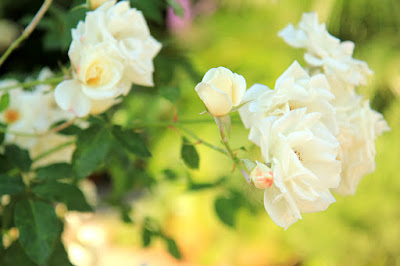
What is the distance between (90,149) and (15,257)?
12cm

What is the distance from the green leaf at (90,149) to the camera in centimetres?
38

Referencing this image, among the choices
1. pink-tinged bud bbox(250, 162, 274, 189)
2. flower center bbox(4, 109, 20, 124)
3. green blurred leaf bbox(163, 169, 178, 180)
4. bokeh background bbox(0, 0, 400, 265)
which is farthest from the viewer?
bokeh background bbox(0, 0, 400, 265)

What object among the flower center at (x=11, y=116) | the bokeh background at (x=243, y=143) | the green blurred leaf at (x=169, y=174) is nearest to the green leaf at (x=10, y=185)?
the flower center at (x=11, y=116)

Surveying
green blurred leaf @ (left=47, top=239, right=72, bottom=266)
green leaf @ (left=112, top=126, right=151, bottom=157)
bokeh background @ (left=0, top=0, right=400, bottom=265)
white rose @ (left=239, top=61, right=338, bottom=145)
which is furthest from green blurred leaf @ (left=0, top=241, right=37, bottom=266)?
bokeh background @ (left=0, top=0, right=400, bottom=265)

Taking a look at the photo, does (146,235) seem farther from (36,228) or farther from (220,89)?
(220,89)

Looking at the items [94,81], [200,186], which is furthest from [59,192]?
[200,186]

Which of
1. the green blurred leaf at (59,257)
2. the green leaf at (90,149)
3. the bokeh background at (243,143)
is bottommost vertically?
the bokeh background at (243,143)

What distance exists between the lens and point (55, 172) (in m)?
0.43

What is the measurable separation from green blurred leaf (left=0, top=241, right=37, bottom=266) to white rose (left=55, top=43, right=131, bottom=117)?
0.49 ft

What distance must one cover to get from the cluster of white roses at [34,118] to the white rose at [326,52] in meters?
0.26

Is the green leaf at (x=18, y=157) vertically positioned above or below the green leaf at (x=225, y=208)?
above

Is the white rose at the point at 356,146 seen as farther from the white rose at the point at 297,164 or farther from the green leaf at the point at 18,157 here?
the green leaf at the point at 18,157

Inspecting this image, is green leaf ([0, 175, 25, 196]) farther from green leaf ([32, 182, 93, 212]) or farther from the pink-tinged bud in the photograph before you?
the pink-tinged bud

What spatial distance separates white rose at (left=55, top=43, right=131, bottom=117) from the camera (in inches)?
13.7
